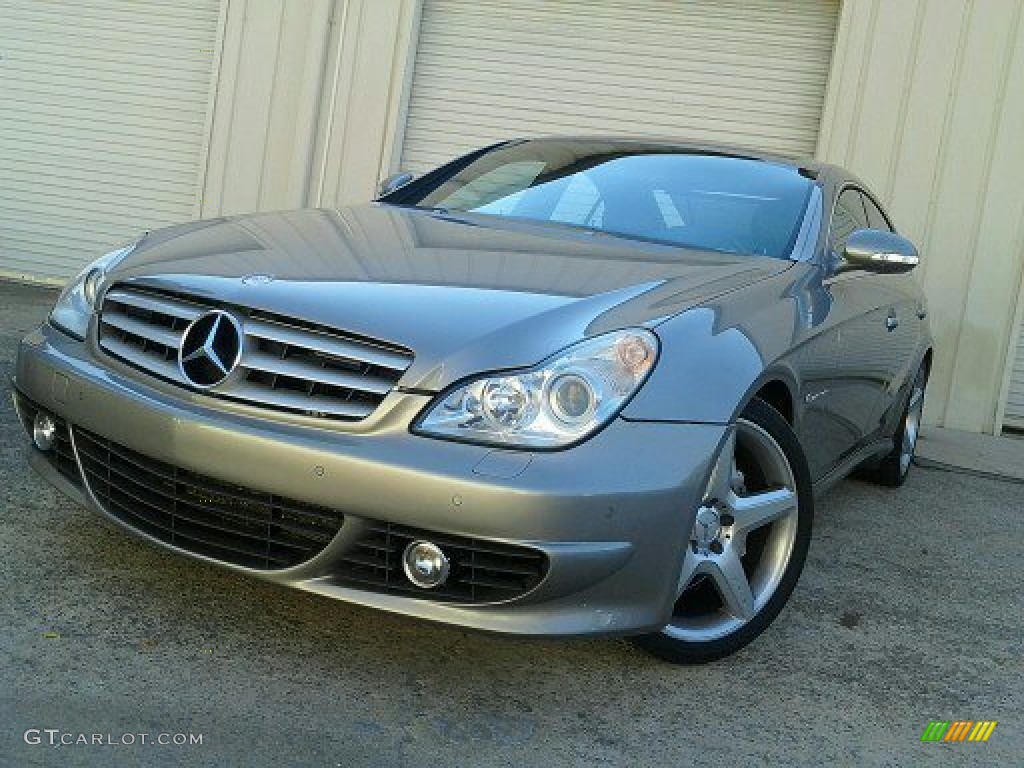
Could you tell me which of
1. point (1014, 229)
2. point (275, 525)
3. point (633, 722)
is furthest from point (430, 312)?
point (1014, 229)

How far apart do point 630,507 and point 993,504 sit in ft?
11.7

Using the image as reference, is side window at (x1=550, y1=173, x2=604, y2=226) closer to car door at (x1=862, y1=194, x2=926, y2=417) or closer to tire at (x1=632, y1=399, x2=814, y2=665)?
tire at (x1=632, y1=399, x2=814, y2=665)

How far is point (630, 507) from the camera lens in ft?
8.43

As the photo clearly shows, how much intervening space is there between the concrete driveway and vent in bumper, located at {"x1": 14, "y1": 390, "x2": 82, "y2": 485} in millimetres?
268

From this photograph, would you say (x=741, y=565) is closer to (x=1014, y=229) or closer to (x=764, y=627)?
(x=764, y=627)

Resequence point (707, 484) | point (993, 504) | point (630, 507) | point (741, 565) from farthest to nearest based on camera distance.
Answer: point (993, 504), point (741, 565), point (707, 484), point (630, 507)

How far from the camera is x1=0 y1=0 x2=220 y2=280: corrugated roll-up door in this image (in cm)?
899

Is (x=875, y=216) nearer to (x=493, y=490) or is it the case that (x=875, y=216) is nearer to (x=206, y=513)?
(x=493, y=490)

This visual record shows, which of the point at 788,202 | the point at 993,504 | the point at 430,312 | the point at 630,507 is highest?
the point at 788,202

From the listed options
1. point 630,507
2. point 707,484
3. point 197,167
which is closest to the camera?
point 630,507

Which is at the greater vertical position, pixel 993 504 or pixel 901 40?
pixel 901 40

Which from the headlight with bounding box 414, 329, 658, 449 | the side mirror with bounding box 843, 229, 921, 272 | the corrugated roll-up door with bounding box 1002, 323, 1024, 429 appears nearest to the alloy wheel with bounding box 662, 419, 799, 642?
the headlight with bounding box 414, 329, 658, 449

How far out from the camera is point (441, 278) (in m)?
2.96

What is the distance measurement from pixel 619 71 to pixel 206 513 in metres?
6.20
